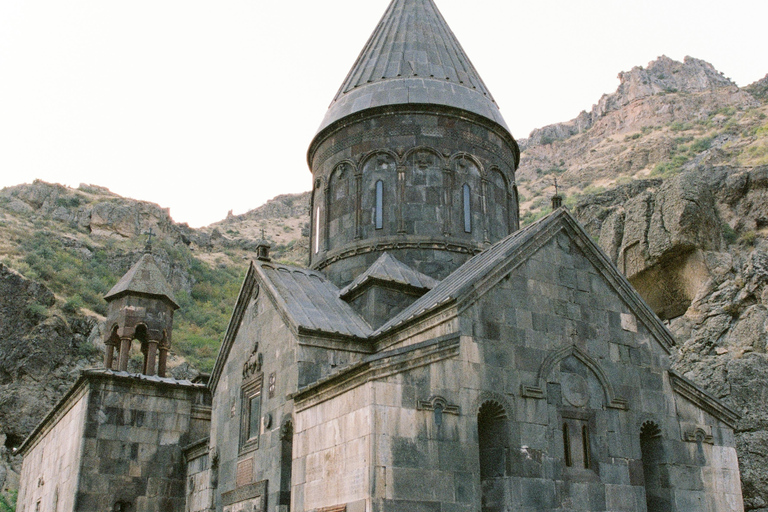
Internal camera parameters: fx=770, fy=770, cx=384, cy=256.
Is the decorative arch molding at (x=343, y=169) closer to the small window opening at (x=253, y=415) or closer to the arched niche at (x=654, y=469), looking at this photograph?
the small window opening at (x=253, y=415)

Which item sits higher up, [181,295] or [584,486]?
[181,295]

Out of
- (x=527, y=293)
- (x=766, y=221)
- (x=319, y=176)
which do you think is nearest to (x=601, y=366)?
(x=527, y=293)

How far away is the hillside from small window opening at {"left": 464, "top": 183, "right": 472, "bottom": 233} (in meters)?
4.97

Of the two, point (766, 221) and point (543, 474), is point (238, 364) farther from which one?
point (766, 221)

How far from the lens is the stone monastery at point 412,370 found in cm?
767

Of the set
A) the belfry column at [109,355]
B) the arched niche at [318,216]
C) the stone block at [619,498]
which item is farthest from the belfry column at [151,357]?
the stone block at [619,498]

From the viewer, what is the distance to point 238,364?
10.8 meters

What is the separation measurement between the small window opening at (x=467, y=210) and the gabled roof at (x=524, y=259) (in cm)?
224

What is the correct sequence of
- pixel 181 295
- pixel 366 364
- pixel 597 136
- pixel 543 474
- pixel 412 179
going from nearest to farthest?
pixel 366 364 → pixel 543 474 → pixel 412 179 → pixel 181 295 → pixel 597 136

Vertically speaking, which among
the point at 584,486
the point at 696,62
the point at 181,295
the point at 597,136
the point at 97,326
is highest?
the point at 696,62

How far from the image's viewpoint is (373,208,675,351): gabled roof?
852 cm

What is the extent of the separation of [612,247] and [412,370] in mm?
15210

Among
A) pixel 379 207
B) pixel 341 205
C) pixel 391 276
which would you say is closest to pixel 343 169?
pixel 341 205

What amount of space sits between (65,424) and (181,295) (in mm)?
22729
